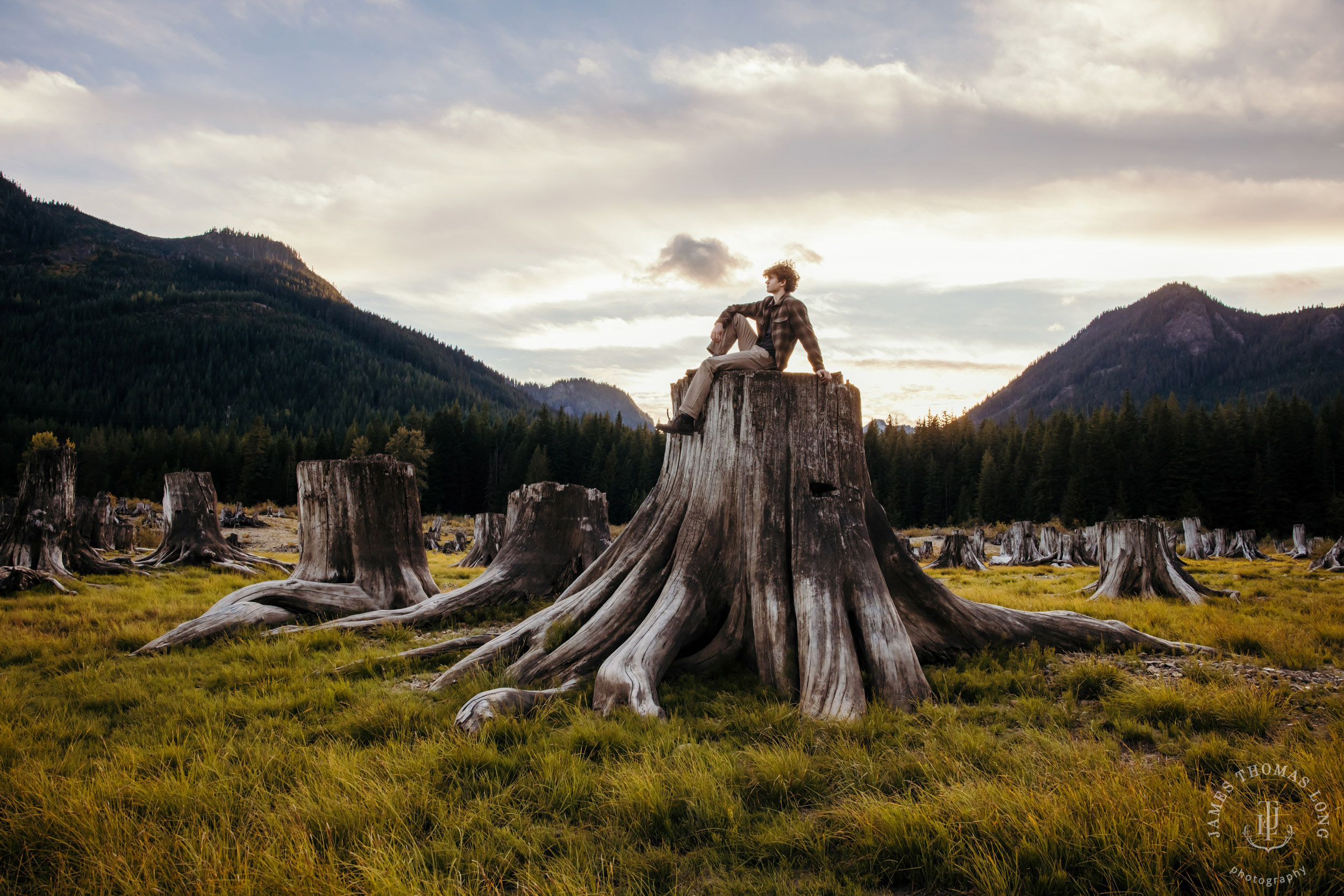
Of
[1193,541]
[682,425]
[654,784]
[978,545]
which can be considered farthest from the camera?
[1193,541]

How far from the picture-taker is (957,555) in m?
20.4

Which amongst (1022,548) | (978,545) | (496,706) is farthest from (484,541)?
(1022,548)

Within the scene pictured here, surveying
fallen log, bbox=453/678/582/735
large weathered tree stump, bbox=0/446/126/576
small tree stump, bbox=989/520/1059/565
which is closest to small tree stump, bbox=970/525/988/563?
small tree stump, bbox=989/520/1059/565

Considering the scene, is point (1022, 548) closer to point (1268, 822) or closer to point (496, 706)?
point (1268, 822)

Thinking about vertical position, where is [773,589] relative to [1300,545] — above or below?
above

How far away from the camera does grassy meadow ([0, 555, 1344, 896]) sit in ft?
7.55

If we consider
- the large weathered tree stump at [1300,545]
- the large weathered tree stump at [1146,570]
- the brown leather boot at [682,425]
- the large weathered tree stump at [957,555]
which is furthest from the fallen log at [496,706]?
the large weathered tree stump at [1300,545]

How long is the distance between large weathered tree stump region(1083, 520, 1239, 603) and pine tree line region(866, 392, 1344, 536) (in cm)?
5837

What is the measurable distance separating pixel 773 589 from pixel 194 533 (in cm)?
1376

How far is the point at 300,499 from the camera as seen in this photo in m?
8.70

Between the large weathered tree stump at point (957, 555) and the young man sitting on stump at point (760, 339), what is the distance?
16007 millimetres

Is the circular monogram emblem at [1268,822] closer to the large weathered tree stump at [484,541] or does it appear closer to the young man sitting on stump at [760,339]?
the young man sitting on stump at [760,339]

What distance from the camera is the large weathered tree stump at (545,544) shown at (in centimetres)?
809

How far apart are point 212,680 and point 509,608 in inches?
127
